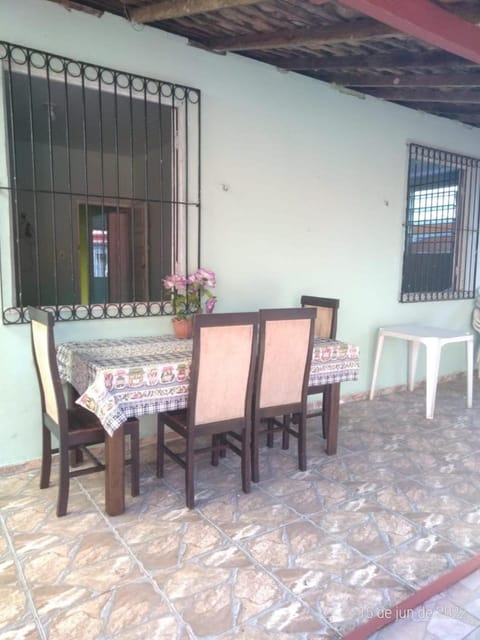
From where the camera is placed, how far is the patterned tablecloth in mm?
2143

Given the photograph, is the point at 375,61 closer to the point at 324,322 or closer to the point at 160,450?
the point at 324,322

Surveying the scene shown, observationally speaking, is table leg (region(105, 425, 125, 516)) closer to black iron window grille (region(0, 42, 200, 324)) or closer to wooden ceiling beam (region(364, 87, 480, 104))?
black iron window grille (region(0, 42, 200, 324))

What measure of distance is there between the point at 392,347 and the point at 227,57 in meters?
2.83

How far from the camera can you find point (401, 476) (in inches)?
108

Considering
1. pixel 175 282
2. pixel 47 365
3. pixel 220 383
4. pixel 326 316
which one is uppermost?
pixel 175 282

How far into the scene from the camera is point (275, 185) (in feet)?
11.6

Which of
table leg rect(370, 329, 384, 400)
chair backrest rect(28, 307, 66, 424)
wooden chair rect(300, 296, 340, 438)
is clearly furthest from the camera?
table leg rect(370, 329, 384, 400)

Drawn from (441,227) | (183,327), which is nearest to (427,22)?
(183,327)

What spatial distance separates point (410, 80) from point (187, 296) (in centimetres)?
222

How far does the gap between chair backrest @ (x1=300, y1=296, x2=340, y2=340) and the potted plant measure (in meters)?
0.77

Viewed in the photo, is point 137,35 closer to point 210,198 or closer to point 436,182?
point 210,198

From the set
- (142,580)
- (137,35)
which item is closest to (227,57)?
(137,35)

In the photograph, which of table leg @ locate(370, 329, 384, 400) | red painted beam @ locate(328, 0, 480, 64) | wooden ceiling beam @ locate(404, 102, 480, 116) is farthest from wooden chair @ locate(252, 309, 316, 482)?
wooden ceiling beam @ locate(404, 102, 480, 116)

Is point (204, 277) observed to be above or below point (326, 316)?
above
